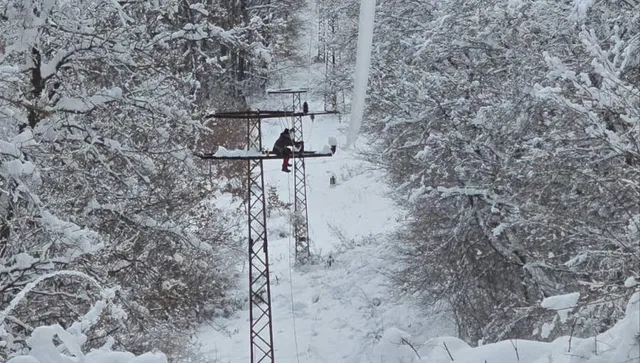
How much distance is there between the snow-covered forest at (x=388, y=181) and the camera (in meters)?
4.31

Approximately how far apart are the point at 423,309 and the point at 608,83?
873cm

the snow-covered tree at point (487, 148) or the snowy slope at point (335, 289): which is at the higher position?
the snow-covered tree at point (487, 148)

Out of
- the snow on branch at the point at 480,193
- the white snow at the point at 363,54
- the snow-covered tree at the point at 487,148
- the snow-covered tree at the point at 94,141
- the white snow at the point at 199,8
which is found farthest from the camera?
the snow on branch at the point at 480,193

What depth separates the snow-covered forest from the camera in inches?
170

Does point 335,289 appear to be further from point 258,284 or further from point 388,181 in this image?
point 388,181

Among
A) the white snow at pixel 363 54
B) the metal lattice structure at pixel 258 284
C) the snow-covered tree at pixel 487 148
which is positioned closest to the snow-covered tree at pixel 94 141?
the metal lattice structure at pixel 258 284

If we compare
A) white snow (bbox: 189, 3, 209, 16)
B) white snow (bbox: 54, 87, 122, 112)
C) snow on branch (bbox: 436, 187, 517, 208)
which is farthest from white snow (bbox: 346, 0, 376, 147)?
snow on branch (bbox: 436, 187, 517, 208)

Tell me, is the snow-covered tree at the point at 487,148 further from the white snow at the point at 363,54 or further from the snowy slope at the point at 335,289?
the white snow at the point at 363,54

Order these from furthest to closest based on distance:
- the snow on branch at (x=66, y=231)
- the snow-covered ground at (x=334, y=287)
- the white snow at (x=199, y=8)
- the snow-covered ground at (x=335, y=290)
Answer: the snow-covered ground at (x=334, y=287) < the snow-covered ground at (x=335, y=290) < the white snow at (x=199, y=8) < the snow on branch at (x=66, y=231)

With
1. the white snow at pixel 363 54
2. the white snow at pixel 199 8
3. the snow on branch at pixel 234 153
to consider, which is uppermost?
the white snow at pixel 363 54

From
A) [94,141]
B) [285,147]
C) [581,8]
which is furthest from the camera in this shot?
[285,147]

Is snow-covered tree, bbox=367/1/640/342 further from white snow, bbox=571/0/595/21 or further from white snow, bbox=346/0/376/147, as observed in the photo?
white snow, bbox=346/0/376/147

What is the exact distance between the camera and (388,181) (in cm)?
1507

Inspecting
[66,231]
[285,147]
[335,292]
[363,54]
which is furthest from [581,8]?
[335,292]
